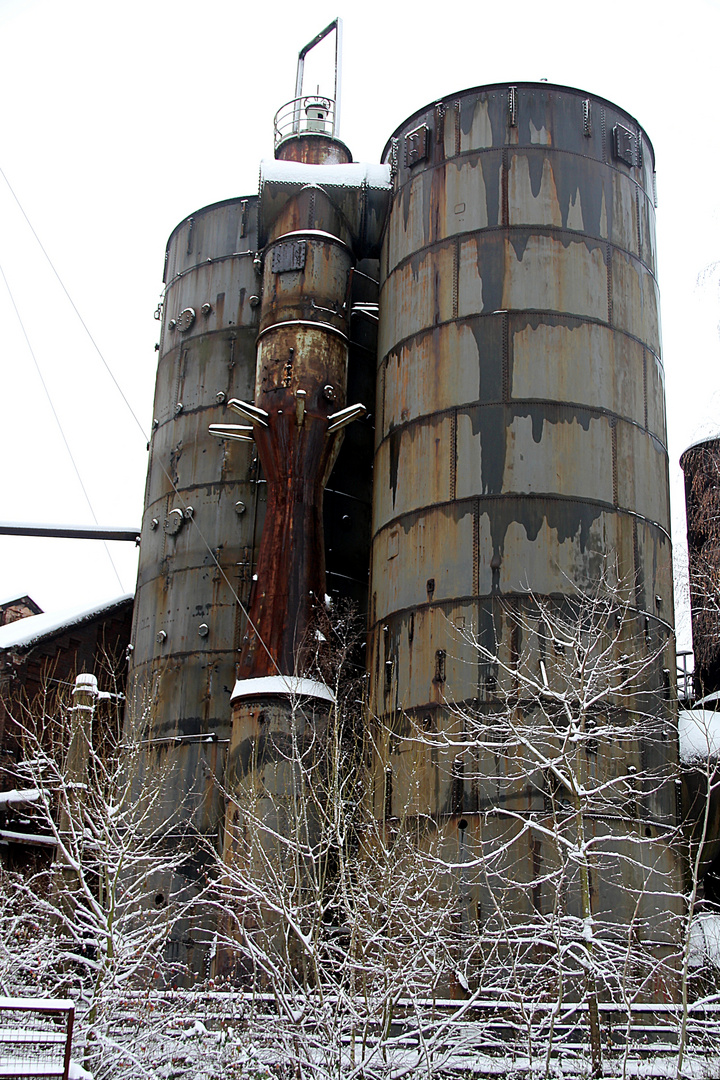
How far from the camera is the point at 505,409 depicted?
2066cm

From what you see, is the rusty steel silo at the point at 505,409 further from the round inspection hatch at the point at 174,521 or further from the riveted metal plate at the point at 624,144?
the round inspection hatch at the point at 174,521

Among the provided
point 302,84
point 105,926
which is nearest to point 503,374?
point 105,926

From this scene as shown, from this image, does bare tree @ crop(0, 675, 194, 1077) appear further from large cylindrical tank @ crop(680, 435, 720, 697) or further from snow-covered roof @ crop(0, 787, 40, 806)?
large cylindrical tank @ crop(680, 435, 720, 697)

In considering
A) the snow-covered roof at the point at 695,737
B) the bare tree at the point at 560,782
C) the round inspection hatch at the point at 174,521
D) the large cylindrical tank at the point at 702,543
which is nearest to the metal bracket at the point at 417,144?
the large cylindrical tank at the point at 702,543

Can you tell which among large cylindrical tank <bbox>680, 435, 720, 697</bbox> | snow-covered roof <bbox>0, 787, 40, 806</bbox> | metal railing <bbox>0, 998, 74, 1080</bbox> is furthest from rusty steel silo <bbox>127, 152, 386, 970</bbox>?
metal railing <bbox>0, 998, 74, 1080</bbox>

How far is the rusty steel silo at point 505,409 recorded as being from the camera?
19594mm

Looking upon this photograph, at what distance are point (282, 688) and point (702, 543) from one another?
38.6ft

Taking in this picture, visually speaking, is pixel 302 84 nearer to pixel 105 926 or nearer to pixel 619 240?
pixel 619 240

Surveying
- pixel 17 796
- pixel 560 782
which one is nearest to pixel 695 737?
pixel 560 782

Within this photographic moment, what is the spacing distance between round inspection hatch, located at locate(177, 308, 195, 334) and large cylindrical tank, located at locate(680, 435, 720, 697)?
13.1m

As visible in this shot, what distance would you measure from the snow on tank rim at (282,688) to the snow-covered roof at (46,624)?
14.8m

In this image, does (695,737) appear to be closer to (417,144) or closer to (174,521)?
(174,521)

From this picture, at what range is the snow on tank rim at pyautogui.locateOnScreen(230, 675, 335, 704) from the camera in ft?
67.8

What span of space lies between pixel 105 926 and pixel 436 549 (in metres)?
8.88
